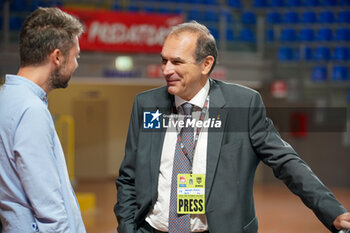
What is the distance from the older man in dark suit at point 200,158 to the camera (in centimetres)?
218

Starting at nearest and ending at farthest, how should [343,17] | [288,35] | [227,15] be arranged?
[227,15] → [288,35] → [343,17]

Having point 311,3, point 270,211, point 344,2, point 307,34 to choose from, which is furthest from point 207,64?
point 344,2

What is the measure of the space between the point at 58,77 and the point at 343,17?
39.6 ft

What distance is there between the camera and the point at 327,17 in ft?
42.7

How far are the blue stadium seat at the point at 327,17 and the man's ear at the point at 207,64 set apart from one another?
11.5m

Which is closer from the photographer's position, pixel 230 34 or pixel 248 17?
pixel 230 34

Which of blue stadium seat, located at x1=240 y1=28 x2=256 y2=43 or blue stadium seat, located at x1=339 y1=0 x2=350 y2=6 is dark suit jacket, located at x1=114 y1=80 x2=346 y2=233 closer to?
blue stadium seat, located at x1=240 y1=28 x2=256 y2=43

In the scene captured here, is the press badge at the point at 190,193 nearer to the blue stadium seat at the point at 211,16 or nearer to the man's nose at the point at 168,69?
the man's nose at the point at 168,69

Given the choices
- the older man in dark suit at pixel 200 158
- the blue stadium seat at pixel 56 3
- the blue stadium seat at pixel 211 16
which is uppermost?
the blue stadium seat at pixel 56 3

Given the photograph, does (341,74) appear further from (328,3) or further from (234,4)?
(234,4)

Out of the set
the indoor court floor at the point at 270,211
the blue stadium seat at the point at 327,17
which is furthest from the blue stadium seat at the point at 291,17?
the indoor court floor at the point at 270,211

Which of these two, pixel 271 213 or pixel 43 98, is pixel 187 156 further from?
pixel 271 213

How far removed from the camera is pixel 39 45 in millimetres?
1925

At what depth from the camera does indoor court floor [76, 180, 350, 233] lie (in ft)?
21.2
